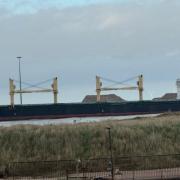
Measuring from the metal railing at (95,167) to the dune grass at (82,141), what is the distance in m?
2.83

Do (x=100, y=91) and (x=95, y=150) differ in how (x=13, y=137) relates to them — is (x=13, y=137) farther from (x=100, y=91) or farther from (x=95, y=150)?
(x=100, y=91)

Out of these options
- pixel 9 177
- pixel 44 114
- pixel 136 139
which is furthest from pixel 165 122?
pixel 44 114

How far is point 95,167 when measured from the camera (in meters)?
27.0

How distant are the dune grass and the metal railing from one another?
2.83m

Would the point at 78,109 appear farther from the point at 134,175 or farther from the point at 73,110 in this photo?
the point at 134,175

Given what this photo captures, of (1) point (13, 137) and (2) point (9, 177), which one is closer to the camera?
(2) point (9, 177)

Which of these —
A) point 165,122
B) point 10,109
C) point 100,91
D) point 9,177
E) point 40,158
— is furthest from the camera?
point 100,91

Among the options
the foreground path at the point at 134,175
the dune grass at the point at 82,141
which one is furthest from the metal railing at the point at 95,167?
the dune grass at the point at 82,141

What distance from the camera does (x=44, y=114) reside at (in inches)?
3282

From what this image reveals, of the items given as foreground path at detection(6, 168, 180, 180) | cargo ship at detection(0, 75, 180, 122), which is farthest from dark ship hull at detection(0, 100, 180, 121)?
foreground path at detection(6, 168, 180, 180)

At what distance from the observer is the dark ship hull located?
82.9 metres

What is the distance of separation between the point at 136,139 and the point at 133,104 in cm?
5202

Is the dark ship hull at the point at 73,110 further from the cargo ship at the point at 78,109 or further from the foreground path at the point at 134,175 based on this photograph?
the foreground path at the point at 134,175

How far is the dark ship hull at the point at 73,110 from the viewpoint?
272 feet
